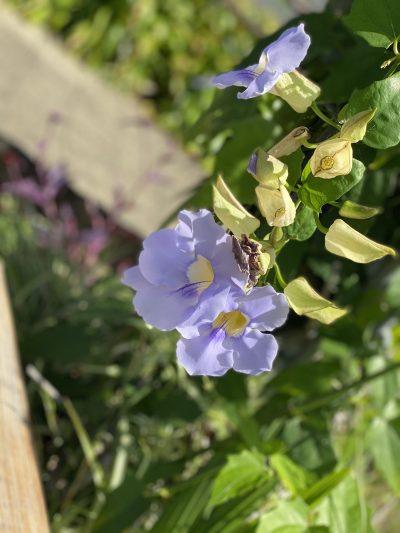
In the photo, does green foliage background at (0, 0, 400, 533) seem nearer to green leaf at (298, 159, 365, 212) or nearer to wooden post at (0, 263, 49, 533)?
green leaf at (298, 159, 365, 212)

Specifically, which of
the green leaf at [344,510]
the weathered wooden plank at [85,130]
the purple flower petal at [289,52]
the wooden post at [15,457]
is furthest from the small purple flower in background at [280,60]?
the weathered wooden plank at [85,130]

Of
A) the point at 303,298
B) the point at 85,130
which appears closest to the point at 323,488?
the point at 303,298

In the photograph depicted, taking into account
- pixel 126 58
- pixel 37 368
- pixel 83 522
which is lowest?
pixel 126 58

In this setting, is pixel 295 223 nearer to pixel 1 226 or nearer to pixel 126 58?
pixel 1 226

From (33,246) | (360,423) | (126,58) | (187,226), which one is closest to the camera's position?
(187,226)

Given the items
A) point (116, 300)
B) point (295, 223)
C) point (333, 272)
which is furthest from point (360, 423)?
point (295, 223)

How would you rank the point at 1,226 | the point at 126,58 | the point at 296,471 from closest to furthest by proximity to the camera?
1. the point at 296,471
2. the point at 1,226
3. the point at 126,58
